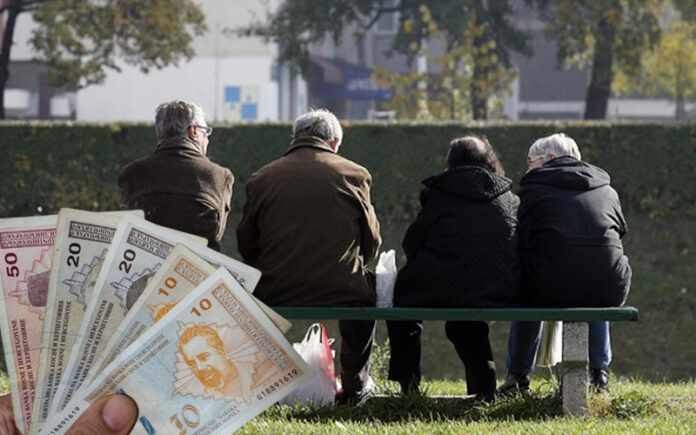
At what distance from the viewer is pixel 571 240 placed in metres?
7.07

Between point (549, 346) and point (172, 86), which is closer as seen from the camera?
point (549, 346)

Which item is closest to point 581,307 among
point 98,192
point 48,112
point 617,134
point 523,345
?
point 523,345

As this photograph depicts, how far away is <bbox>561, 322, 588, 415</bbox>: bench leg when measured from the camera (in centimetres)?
682

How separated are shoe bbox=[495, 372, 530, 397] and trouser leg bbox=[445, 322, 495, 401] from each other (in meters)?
0.15

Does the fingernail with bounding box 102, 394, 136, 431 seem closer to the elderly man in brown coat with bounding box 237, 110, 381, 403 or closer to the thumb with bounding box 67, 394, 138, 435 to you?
the thumb with bounding box 67, 394, 138, 435

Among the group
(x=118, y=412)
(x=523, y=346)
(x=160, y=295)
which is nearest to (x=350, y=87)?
(x=523, y=346)

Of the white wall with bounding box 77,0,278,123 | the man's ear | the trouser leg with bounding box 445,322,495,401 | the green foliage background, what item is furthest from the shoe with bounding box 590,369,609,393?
the white wall with bounding box 77,0,278,123

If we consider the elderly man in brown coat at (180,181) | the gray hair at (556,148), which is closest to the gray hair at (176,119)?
the elderly man in brown coat at (180,181)

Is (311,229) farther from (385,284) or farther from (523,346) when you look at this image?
(523,346)

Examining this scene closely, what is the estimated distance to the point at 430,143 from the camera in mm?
16516

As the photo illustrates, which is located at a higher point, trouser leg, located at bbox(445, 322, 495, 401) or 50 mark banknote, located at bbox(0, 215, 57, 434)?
50 mark banknote, located at bbox(0, 215, 57, 434)

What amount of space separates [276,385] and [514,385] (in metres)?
3.06

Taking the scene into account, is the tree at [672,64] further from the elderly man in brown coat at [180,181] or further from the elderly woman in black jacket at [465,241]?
the elderly man in brown coat at [180,181]

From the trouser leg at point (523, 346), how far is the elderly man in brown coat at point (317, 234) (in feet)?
2.92
